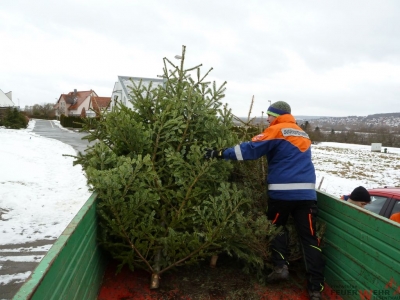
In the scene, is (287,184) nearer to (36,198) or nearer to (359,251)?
(359,251)

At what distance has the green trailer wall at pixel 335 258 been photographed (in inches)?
65.4

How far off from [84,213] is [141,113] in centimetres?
159

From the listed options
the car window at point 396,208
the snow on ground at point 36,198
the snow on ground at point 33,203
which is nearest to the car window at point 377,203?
the car window at point 396,208

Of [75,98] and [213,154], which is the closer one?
[213,154]

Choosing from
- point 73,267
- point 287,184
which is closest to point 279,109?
point 287,184

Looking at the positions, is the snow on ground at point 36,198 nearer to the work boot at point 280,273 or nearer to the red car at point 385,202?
the work boot at point 280,273

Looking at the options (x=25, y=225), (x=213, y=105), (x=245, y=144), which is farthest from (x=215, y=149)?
(x=25, y=225)

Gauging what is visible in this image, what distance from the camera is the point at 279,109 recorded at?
3426 millimetres

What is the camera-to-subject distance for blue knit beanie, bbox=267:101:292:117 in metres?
3.42

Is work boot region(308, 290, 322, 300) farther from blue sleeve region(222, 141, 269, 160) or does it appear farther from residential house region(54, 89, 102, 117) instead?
residential house region(54, 89, 102, 117)

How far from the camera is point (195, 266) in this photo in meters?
3.46

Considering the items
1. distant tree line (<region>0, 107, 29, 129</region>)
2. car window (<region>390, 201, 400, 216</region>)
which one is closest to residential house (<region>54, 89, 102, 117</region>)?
distant tree line (<region>0, 107, 29, 129</region>)

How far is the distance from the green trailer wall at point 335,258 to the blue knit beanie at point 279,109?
0.97 meters

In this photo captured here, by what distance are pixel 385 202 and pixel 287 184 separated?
2.57 m
